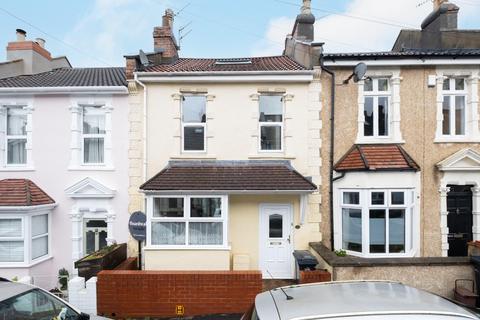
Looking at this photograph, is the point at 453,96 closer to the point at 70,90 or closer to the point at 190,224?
the point at 190,224

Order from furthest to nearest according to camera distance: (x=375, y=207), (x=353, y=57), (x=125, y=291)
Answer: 1. (x=353, y=57)
2. (x=375, y=207)
3. (x=125, y=291)

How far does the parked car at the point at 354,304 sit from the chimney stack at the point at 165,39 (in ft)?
31.2

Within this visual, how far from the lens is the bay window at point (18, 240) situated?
8.41 metres

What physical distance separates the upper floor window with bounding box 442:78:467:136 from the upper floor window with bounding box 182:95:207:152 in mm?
7161

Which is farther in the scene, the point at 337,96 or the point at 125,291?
the point at 337,96

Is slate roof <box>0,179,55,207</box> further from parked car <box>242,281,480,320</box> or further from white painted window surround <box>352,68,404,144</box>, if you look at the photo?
white painted window surround <box>352,68,404,144</box>

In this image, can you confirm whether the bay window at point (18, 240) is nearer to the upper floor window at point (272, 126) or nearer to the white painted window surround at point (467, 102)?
the upper floor window at point (272, 126)

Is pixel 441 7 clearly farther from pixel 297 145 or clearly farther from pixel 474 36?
pixel 297 145

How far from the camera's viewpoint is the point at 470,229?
29.4 ft

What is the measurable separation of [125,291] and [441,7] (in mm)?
14507

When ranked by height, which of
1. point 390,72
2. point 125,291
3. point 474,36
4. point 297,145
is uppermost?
point 474,36

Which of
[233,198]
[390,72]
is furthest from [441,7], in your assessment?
[233,198]

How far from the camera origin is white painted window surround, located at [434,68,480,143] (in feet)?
29.1

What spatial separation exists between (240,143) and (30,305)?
6178 millimetres
